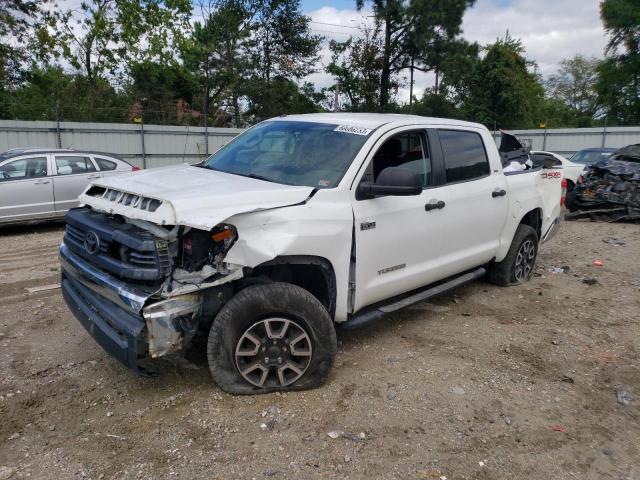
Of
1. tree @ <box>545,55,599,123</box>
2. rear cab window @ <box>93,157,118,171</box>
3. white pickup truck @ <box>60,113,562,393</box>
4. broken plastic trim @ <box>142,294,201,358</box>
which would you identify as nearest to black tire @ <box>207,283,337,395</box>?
white pickup truck @ <box>60,113,562,393</box>

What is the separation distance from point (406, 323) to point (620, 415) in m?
1.94

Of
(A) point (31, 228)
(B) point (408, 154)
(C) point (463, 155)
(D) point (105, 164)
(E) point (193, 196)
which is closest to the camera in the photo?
(E) point (193, 196)

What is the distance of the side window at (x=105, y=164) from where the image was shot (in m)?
10.2

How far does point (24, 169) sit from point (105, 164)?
147 centimetres

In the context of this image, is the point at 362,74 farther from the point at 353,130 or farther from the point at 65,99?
the point at 353,130

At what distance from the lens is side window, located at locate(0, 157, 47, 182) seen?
29.9 feet

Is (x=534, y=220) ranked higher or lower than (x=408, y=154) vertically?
lower

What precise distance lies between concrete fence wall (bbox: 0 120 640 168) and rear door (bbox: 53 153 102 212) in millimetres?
6580

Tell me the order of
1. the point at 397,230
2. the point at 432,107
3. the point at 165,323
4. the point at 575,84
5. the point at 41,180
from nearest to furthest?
the point at 165,323 → the point at 397,230 → the point at 41,180 → the point at 432,107 → the point at 575,84

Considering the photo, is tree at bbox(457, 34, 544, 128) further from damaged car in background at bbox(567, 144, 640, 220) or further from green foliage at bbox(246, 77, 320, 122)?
damaged car in background at bbox(567, 144, 640, 220)

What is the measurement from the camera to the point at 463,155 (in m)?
4.91

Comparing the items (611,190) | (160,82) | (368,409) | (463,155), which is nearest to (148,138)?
(160,82)

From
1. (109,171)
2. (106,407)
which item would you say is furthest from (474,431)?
(109,171)

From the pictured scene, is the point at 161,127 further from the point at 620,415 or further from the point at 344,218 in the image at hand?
the point at 620,415
